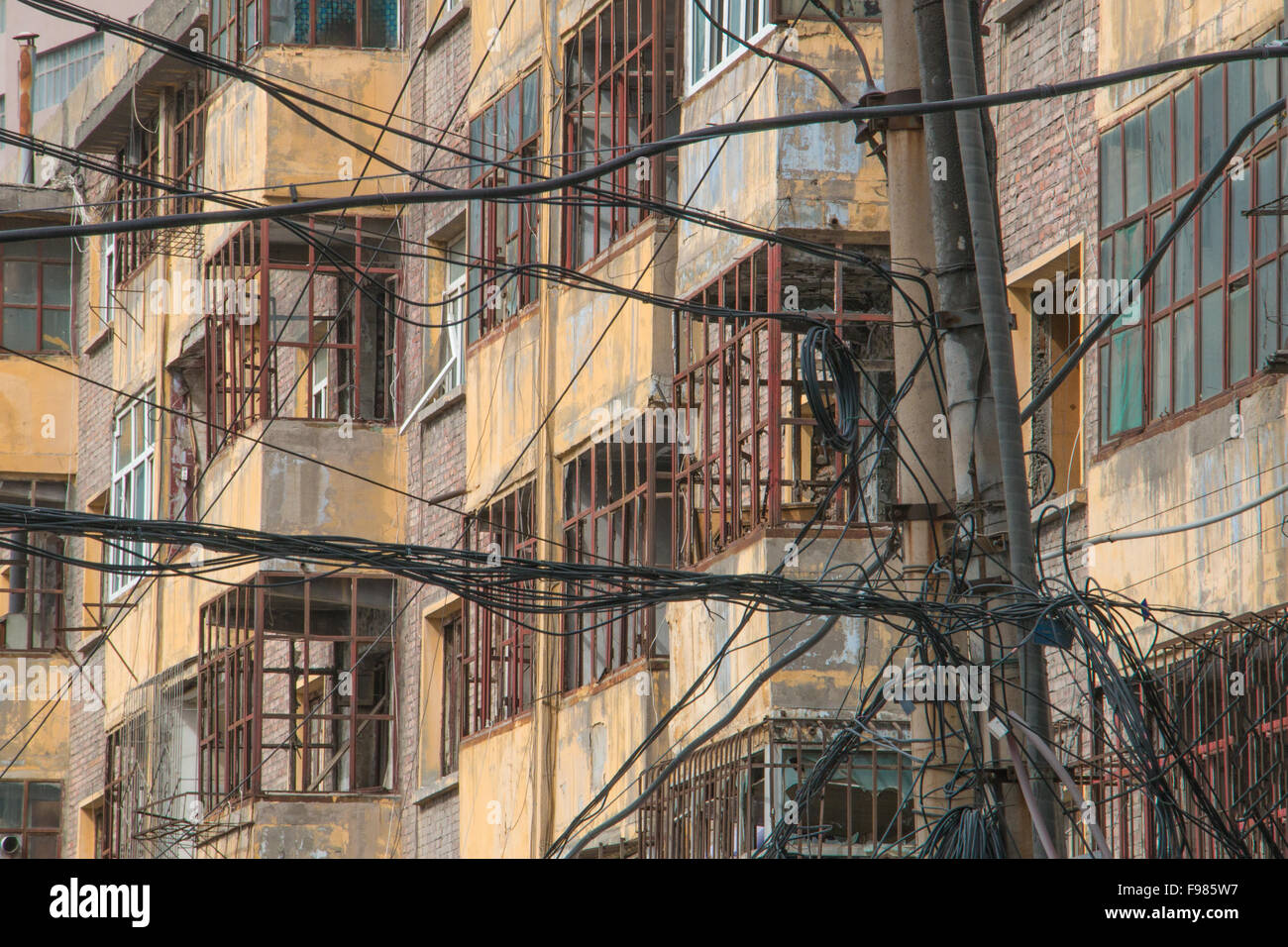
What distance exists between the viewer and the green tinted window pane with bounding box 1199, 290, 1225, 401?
13258 millimetres

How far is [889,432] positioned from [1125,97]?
3366 millimetres

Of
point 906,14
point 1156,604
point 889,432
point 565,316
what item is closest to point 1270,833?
point 1156,604

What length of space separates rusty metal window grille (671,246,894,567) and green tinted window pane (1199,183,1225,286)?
8.50 feet

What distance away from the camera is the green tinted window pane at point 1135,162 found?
14.2 meters

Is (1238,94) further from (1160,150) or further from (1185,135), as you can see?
(1160,150)

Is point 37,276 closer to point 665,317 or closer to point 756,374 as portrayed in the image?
point 665,317

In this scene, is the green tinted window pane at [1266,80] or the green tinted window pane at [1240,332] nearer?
the green tinted window pane at [1266,80]

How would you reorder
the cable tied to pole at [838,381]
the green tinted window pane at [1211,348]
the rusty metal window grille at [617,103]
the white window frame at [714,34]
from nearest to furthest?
the cable tied to pole at [838,381] → the green tinted window pane at [1211,348] → the white window frame at [714,34] → the rusty metal window grille at [617,103]

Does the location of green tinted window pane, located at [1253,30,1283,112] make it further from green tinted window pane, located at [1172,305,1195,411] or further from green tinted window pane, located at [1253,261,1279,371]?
green tinted window pane, located at [1172,305,1195,411]

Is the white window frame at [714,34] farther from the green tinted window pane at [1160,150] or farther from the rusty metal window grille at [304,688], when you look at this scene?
the rusty metal window grille at [304,688]

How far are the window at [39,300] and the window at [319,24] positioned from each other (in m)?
10.2

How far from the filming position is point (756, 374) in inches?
623

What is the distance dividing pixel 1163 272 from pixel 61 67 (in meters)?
36.3

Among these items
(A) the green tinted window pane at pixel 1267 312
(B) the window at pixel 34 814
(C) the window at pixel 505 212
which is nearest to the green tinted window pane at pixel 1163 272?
(A) the green tinted window pane at pixel 1267 312
